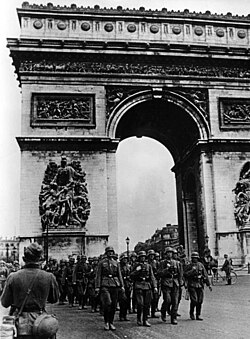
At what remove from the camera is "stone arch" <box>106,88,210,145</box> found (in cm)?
2695

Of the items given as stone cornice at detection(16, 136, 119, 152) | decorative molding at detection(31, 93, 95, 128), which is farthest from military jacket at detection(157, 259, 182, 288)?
decorative molding at detection(31, 93, 95, 128)

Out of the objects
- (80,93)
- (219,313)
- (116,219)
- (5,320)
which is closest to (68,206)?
(116,219)

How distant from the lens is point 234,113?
28.1 meters

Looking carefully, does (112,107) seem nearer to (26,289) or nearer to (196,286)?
(196,286)

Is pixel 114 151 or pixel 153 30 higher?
pixel 153 30

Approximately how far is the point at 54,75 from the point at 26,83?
1428 millimetres

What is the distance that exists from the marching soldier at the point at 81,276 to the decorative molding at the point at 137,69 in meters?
13.4

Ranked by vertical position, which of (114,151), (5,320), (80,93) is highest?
(80,93)

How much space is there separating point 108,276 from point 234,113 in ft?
61.0

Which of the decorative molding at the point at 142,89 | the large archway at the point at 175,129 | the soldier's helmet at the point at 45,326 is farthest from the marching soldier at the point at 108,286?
the decorative molding at the point at 142,89

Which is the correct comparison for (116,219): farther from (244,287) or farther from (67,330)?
(67,330)

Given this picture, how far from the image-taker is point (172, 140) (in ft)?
104

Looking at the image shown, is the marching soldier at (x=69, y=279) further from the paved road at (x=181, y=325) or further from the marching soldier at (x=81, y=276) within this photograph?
the paved road at (x=181, y=325)

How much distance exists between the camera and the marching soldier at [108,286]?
11086 mm
